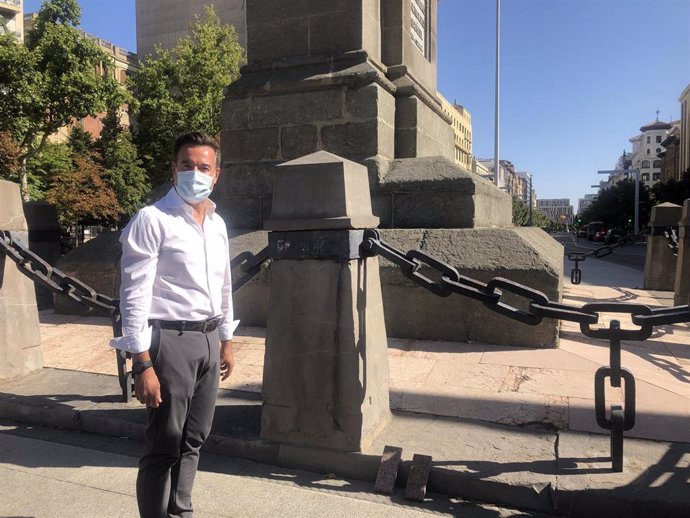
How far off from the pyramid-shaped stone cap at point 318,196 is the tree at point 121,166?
2763 centimetres

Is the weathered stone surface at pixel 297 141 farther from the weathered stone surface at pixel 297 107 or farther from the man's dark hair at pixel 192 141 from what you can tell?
the man's dark hair at pixel 192 141

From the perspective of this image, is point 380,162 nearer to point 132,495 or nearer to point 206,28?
point 132,495

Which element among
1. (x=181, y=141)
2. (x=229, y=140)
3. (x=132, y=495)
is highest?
(x=229, y=140)

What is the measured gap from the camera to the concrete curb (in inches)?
104

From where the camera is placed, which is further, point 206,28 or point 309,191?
point 206,28

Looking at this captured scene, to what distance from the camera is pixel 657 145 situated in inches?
4921

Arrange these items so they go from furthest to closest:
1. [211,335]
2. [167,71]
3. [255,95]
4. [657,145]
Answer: [657,145] → [167,71] → [255,95] → [211,335]

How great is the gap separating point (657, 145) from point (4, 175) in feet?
452

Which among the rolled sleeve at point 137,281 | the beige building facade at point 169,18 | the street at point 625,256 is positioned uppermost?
the beige building facade at point 169,18

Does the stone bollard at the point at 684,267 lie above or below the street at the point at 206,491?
above

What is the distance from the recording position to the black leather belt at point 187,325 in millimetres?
2355

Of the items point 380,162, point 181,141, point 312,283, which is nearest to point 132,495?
point 312,283

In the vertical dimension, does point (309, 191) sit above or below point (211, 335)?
above

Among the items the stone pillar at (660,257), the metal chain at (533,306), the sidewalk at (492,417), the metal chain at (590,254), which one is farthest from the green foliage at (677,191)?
the metal chain at (533,306)
